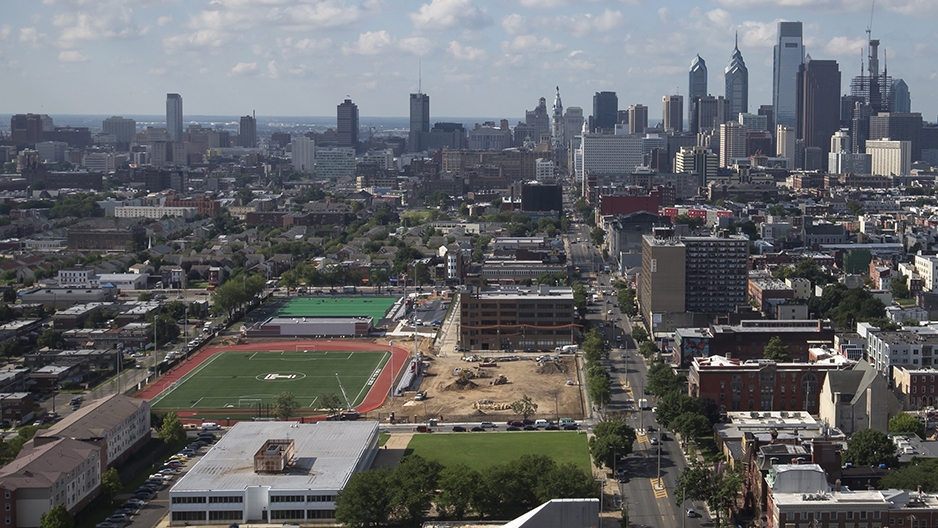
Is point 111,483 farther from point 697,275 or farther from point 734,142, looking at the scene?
point 734,142

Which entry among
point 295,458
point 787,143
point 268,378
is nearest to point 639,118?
point 787,143

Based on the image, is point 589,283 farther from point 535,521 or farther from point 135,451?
point 535,521

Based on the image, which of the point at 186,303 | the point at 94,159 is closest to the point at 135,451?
the point at 186,303

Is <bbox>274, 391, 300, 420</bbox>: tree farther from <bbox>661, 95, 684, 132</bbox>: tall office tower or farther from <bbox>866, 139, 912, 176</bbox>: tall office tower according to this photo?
<bbox>661, 95, 684, 132</bbox>: tall office tower

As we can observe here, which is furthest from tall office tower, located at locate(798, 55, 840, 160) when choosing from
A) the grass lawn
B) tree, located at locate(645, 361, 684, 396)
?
the grass lawn

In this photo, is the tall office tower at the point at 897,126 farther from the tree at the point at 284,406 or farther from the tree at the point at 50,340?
the tree at the point at 284,406

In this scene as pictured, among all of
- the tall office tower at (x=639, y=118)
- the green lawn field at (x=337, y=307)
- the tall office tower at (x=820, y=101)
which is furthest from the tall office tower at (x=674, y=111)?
the green lawn field at (x=337, y=307)
